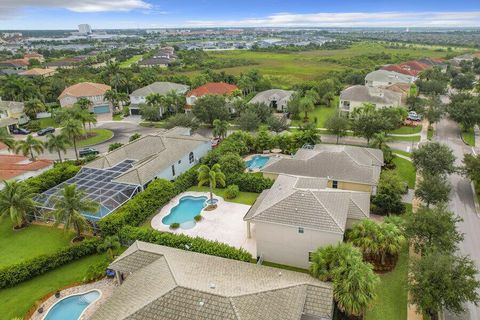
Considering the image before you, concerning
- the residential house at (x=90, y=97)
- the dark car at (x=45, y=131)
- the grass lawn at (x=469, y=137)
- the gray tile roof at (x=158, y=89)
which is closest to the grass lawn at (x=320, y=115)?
the grass lawn at (x=469, y=137)

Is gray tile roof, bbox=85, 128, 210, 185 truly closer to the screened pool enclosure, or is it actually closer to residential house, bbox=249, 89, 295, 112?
the screened pool enclosure

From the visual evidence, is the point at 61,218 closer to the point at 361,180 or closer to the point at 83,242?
the point at 83,242

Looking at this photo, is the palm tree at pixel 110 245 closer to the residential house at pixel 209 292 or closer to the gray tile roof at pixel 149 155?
the residential house at pixel 209 292

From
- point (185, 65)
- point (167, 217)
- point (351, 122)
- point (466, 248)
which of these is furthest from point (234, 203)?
point (185, 65)

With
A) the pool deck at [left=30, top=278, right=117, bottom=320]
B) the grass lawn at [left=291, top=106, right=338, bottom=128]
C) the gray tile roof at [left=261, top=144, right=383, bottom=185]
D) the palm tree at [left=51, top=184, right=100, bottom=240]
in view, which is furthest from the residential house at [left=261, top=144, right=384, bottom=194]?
the grass lawn at [left=291, top=106, right=338, bottom=128]

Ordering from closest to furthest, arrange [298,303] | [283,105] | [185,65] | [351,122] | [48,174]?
[298,303]
[48,174]
[351,122]
[283,105]
[185,65]

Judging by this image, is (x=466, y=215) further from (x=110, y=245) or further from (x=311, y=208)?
(x=110, y=245)

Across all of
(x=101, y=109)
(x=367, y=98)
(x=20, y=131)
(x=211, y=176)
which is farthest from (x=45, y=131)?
(x=367, y=98)
